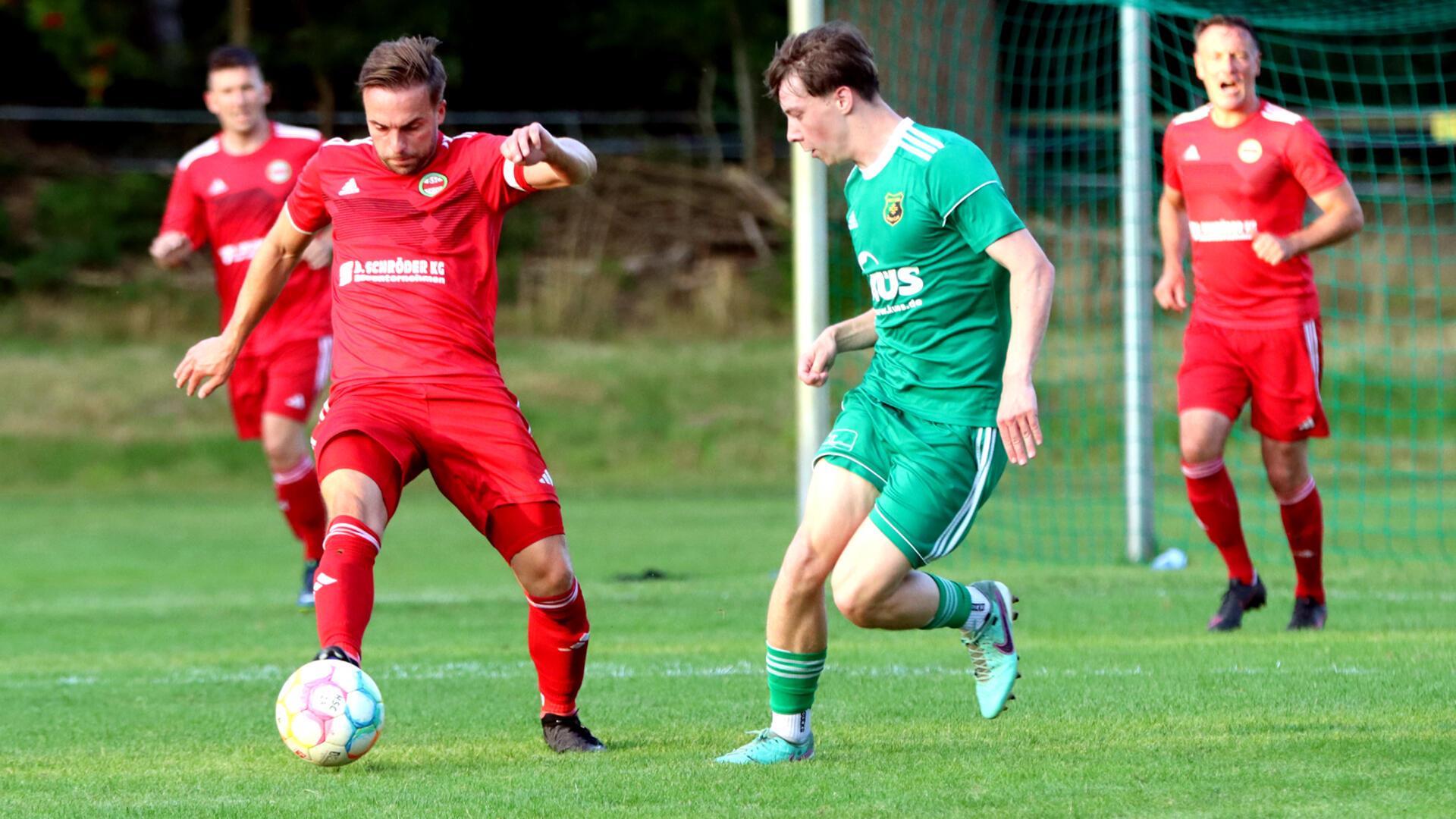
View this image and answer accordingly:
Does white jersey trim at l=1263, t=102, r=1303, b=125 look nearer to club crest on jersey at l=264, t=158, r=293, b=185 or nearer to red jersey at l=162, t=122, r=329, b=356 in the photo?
red jersey at l=162, t=122, r=329, b=356

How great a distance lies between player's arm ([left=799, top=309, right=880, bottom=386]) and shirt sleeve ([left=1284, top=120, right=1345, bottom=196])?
2.60 metres

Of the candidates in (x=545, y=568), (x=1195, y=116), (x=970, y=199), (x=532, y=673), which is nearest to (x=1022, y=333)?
(x=970, y=199)

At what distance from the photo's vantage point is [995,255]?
461cm

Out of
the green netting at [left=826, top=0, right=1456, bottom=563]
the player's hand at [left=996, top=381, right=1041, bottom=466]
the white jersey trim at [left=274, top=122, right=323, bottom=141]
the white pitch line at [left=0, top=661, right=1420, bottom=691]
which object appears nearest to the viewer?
the player's hand at [left=996, top=381, right=1041, bottom=466]

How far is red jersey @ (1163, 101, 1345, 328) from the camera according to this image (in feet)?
23.5

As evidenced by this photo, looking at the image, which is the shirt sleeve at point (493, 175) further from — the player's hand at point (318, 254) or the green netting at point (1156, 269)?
the green netting at point (1156, 269)

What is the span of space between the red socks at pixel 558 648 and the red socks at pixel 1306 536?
334 cm

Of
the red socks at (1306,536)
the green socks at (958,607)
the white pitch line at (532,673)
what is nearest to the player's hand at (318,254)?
the white pitch line at (532,673)

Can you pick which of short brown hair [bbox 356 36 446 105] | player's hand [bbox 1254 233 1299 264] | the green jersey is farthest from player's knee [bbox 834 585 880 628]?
player's hand [bbox 1254 233 1299 264]

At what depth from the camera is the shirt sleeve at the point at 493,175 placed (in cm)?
522

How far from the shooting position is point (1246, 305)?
731 cm

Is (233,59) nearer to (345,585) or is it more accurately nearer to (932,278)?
(345,585)

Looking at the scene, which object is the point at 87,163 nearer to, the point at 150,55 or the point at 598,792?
the point at 150,55

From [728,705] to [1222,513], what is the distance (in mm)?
2663
